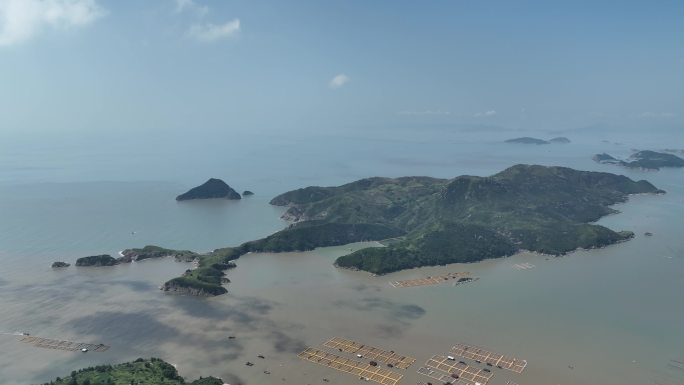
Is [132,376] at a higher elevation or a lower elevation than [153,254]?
lower

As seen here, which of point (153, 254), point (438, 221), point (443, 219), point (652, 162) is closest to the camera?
point (153, 254)

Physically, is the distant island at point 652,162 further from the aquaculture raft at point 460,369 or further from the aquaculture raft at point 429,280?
the aquaculture raft at point 460,369

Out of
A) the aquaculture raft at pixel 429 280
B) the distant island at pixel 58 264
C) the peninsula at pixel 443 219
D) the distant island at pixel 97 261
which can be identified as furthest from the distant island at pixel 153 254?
the aquaculture raft at pixel 429 280

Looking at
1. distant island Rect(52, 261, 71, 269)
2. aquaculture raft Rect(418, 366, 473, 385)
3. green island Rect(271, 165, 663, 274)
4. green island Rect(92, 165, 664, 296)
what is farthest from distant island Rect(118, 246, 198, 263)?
aquaculture raft Rect(418, 366, 473, 385)

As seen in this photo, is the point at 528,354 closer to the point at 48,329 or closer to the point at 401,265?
the point at 401,265

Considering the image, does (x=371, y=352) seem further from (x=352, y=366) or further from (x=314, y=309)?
(x=314, y=309)

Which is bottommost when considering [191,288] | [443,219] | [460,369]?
[460,369]

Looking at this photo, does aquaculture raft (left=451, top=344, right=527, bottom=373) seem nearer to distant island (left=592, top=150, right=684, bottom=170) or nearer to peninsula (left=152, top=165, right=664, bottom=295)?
peninsula (left=152, top=165, right=664, bottom=295)

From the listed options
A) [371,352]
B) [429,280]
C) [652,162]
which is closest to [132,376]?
[371,352]
